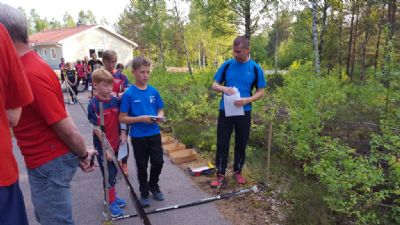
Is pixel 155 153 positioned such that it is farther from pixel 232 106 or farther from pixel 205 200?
pixel 232 106

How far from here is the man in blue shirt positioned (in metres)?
4.11

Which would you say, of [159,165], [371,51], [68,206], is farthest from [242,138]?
[371,51]

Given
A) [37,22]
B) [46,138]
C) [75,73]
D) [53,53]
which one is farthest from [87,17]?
[46,138]

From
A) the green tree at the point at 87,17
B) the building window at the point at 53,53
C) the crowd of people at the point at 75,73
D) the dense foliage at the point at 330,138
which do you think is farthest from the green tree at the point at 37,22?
the dense foliage at the point at 330,138

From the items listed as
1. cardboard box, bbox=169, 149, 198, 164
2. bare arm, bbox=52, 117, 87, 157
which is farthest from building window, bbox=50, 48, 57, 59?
bare arm, bbox=52, 117, 87, 157

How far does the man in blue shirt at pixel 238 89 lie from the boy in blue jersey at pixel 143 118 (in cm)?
97

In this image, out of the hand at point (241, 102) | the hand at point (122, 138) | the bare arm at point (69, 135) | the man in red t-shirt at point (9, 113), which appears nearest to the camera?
the man in red t-shirt at point (9, 113)

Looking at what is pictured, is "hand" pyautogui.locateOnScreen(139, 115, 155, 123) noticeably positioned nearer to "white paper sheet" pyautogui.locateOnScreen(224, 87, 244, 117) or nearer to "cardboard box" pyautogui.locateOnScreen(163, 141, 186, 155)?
"white paper sheet" pyautogui.locateOnScreen(224, 87, 244, 117)

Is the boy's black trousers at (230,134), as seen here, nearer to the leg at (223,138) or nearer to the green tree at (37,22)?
the leg at (223,138)

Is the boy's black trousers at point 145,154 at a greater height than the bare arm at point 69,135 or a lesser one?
lesser

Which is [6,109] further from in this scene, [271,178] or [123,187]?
[271,178]

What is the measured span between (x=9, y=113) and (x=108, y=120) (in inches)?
86.5

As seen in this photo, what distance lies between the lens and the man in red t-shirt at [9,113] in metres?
1.49

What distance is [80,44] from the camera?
113 ft
